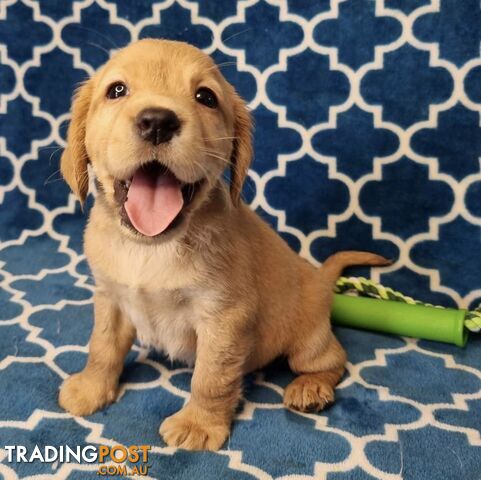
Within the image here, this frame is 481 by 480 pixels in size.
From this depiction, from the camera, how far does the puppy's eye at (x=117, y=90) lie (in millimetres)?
1489

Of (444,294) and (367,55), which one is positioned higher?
(367,55)

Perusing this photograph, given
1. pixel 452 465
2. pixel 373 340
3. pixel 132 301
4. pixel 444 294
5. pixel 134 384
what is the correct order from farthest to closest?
Result: pixel 444 294
pixel 373 340
pixel 134 384
pixel 132 301
pixel 452 465

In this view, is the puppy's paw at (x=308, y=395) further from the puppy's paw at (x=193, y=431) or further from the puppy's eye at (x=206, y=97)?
the puppy's eye at (x=206, y=97)

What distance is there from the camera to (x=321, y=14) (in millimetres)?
2537

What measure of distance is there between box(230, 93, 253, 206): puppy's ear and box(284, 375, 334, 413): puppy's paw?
0.61 meters

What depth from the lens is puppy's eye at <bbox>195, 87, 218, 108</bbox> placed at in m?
1.52

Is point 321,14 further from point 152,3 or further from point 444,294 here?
point 444,294

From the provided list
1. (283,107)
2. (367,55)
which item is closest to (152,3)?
(283,107)

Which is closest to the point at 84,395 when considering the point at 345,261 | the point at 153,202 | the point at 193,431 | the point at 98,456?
the point at 98,456

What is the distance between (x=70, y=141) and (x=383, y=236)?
1.53 m

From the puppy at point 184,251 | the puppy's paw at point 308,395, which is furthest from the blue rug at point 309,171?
the puppy at point 184,251

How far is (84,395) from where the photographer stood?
5.61 feet

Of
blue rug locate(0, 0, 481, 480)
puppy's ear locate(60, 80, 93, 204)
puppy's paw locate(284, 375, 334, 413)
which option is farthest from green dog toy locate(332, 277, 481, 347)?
puppy's ear locate(60, 80, 93, 204)

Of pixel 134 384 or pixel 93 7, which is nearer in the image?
pixel 134 384
